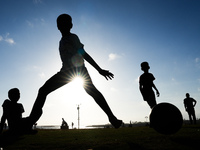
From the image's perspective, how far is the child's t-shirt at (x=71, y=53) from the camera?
4.00m

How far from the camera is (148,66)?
7.57 m

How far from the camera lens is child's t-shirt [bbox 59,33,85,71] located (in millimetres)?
4004

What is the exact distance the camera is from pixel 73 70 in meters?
3.94

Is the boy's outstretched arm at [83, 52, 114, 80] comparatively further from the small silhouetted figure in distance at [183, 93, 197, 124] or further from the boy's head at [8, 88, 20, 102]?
the small silhouetted figure in distance at [183, 93, 197, 124]

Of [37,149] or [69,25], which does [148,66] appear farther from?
[37,149]

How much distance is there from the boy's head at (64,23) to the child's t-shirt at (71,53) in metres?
0.30

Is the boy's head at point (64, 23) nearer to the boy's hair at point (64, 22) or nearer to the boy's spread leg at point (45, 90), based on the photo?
the boy's hair at point (64, 22)

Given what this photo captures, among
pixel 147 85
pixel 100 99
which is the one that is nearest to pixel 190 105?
pixel 147 85

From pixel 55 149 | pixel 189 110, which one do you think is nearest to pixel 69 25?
pixel 55 149

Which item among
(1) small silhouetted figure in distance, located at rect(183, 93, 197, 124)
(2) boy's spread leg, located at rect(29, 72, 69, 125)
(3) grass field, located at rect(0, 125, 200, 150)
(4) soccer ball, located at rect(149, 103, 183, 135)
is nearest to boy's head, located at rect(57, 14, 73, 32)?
(2) boy's spread leg, located at rect(29, 72, 69, 125)

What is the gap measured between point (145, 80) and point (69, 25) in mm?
4536

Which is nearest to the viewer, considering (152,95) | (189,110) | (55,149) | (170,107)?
(55,149)

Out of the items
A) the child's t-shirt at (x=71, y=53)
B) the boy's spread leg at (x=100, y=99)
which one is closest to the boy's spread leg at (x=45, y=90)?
the child's t-shirt at (x=71, y=53)

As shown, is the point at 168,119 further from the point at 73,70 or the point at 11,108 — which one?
the point at 11,108
